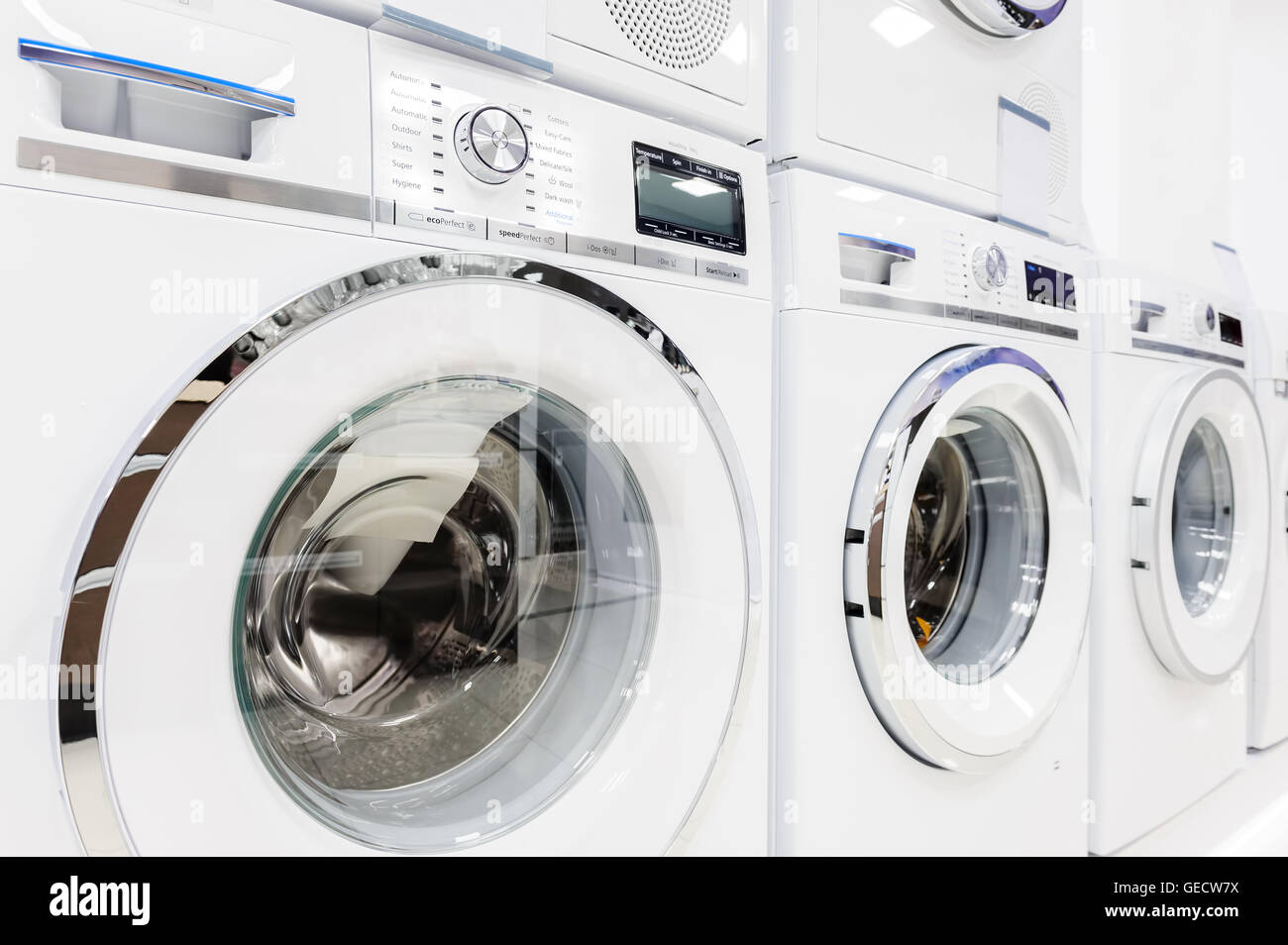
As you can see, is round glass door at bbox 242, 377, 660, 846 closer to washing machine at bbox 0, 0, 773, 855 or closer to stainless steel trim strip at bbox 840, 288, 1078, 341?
washing machine at bbox 0, 0, 773, 855

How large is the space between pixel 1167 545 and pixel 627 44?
A: 108cm

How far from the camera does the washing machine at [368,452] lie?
0.44 metres

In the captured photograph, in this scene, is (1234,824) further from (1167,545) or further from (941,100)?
(941,100)

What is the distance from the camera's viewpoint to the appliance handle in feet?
1.42

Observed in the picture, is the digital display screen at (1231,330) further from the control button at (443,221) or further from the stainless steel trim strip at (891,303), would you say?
the control button at (443,221)

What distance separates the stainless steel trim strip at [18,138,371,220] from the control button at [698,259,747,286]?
313mm

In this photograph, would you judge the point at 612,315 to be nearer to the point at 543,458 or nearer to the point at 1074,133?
the point at 543,458

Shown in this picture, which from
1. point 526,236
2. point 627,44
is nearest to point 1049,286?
point 627,44

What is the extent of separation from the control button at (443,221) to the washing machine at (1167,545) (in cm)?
99

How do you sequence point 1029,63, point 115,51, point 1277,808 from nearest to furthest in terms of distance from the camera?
point 115,51, point 1029,63, point 1277,808

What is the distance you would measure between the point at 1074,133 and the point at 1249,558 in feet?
2.79

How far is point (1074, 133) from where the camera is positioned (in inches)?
46.6

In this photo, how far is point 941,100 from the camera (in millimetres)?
979
